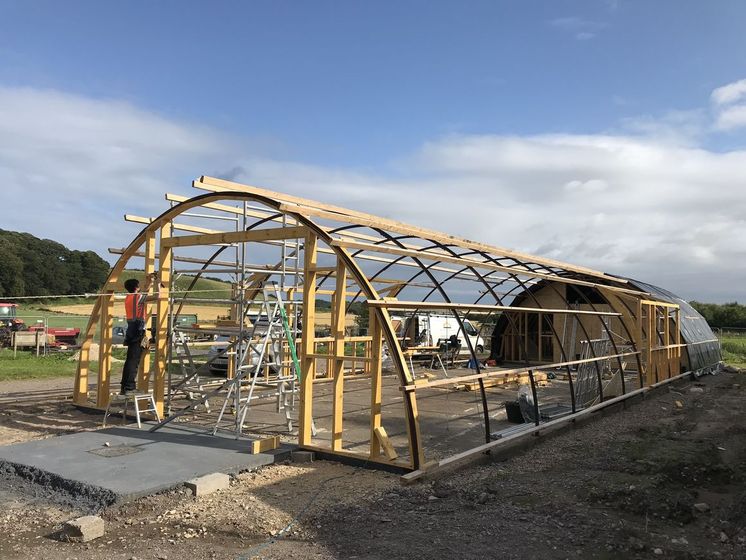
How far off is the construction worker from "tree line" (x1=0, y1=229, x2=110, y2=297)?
4898cm

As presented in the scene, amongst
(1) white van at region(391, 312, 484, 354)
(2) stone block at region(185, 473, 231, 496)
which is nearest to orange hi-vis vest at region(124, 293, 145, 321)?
(2) stone block at region(185, 473, 231, 496)

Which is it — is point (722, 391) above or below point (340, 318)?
below

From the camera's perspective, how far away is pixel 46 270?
214 feet

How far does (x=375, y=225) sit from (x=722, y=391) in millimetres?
12079

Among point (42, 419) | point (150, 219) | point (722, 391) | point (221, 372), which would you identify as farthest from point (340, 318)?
point (722, 391)

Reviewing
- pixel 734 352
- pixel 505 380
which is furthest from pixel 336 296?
pixel 734 352

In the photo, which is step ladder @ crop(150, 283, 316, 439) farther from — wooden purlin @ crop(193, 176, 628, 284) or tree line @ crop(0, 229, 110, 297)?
tree line @ crop(0, 229, 110, 297)

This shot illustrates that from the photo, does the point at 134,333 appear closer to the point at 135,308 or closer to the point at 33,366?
the point at 135,308

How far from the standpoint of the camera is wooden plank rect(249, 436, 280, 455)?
724cm

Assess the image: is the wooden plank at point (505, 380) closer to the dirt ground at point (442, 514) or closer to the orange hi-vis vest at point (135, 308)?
the dirt ground at point (442, 514)

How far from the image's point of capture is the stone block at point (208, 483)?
19.5ft

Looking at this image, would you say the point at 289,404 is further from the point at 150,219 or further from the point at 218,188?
the point at 150,219

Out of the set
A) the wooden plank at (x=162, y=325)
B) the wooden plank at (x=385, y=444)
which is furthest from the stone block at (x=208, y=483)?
the wooden plank at (x=162, y=325)

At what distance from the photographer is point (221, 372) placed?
18.2 m
